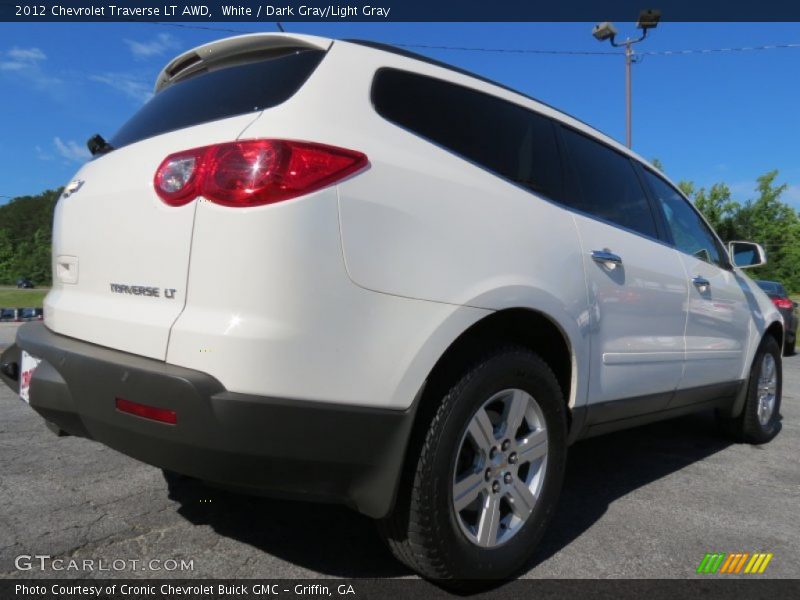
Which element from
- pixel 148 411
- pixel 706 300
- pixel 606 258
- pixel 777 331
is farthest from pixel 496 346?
pixel 777 331

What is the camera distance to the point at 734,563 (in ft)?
7.78

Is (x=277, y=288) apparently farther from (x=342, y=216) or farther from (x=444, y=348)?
(x=444, y=348)

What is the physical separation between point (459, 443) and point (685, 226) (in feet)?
8.24

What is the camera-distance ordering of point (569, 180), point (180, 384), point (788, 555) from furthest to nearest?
1. point (569, 180)
2. point (788, 555)
3. point (180, 384)

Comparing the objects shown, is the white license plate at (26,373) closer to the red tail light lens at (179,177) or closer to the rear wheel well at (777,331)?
the red tail light lens at (179,177)

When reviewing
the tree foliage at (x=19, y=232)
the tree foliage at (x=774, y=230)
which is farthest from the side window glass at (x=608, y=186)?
the tree foliage at (x=19, y=232)

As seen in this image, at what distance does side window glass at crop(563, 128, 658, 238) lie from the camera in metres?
2.83

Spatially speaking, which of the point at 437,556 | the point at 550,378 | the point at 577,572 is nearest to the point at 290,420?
the point at 437,556

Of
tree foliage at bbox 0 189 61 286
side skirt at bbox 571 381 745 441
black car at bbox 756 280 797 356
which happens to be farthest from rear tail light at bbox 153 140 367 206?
tree foliage at bbox 0 189 61 286

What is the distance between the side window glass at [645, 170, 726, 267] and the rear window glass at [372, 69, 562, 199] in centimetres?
117

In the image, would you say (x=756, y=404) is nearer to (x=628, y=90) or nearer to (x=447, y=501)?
(x=447, y=501)

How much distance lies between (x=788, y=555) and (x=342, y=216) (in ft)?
7.36

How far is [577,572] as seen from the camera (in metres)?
2.23

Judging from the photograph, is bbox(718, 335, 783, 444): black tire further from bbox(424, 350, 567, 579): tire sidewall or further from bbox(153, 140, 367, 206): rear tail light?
bbox(153, 140, 367, 206): rear tail light
